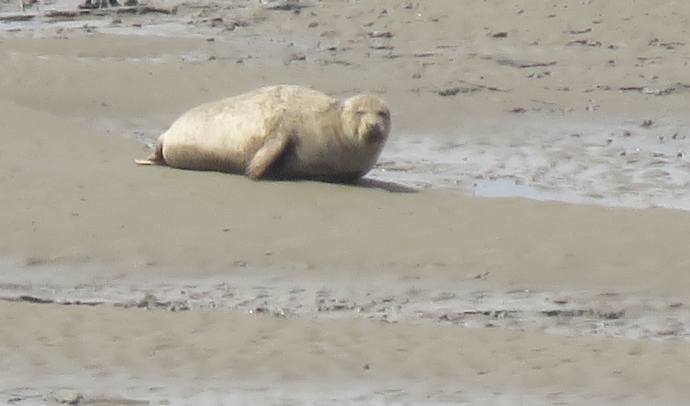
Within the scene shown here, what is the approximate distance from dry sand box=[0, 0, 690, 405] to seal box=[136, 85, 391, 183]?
15 centimetres

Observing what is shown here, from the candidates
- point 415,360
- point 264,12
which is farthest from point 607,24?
point 415,360

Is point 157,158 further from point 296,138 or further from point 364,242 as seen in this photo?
point 364,242

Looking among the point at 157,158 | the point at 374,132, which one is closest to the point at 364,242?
the point at 374,132

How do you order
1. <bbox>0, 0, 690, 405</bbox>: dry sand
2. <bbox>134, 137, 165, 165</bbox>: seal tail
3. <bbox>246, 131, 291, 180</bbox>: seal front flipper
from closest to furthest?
<bbox>0, 0, 690, 405</bbox>: dry sand, <bbox>246, 131, 291, 180</bbox>: seal front flipper, <bbox>134, 137, 165, 165</bbox>: seal tail

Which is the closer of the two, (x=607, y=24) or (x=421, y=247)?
(x=421, y=247)

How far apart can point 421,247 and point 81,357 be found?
7.30 feet

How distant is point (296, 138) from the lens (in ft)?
27.6

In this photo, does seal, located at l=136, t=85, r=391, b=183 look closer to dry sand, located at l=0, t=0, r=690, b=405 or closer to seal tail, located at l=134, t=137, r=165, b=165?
dry sand, located at l=0, t=0, r=690, b=405

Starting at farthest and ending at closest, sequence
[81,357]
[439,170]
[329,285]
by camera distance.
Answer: [439,170] → [329,285] → [81,357]

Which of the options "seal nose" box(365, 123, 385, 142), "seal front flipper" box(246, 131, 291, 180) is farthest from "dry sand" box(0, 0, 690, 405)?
"seal nose" box(365, 123, 385, 142)

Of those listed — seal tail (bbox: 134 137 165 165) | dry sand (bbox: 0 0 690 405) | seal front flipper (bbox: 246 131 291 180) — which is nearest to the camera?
dry sand (bbox: 0 0 690 405)

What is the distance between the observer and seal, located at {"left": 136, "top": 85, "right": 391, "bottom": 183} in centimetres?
838

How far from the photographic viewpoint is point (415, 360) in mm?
5477

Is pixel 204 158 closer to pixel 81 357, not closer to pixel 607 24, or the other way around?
pixel 81 357
